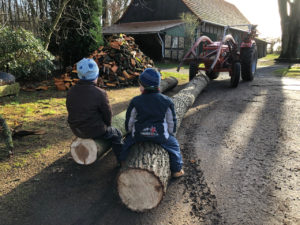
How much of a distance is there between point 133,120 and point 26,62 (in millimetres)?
5939

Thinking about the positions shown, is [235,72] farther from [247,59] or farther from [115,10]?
[115,10]

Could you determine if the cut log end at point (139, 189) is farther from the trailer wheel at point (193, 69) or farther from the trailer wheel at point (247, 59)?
the trailer wheel at point (247, 59)

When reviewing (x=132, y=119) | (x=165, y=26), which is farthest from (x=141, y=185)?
(x=165, y=26)

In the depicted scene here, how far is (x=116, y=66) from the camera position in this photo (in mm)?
8516

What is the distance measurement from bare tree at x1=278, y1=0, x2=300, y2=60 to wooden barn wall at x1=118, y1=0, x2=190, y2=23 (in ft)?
26.3

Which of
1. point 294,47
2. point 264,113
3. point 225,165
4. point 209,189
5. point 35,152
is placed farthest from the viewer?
point 294,47

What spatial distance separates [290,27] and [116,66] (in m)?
17.8

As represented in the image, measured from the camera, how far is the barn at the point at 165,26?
18.4 meters

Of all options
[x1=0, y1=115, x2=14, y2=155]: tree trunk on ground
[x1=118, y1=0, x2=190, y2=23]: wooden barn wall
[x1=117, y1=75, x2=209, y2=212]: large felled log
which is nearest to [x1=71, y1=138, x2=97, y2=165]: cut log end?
[x1=117, y1=75, x2=209, y2=212]: large felled log

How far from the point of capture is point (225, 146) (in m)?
3.71

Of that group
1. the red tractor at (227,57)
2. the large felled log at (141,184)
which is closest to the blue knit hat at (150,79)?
the large felled log at (141,184)

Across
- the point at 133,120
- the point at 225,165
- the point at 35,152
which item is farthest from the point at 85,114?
the point at 225,165

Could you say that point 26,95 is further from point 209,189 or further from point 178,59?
point 178,59

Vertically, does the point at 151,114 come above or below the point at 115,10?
below
